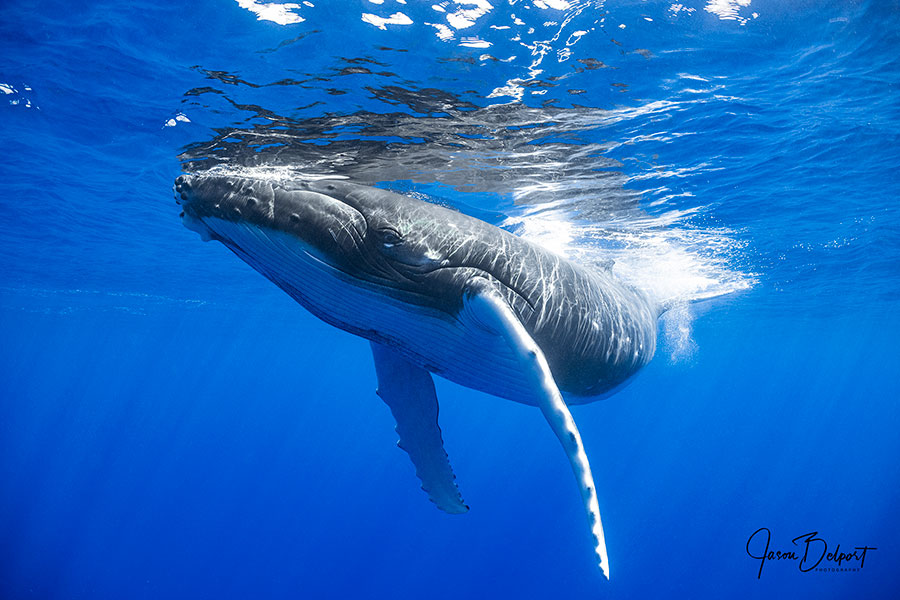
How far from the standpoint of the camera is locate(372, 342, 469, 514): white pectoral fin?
491 centimetres

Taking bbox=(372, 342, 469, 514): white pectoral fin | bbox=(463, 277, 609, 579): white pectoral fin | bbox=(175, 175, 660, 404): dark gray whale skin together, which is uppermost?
bbox=(175, 175, 660, 404): dark gray whale skin

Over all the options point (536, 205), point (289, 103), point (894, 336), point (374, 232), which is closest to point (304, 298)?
point (374, 232)

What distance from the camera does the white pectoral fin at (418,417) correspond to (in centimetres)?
491

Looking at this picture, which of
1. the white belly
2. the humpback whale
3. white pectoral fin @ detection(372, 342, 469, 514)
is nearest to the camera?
the humpback whale

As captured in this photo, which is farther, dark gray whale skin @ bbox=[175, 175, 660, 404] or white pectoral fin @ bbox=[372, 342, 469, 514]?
white pectoral fin @ bbox=[372, 342, 469, 514]

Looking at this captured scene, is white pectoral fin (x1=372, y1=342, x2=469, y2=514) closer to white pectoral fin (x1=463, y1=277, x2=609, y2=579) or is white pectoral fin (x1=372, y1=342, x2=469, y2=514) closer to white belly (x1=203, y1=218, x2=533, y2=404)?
white belly (x1=203, y1=218, x2=533, y2=404)

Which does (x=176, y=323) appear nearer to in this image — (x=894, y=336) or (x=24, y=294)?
(x=24, y=294)

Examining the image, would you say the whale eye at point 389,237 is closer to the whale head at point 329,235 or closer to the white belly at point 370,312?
the whale head at point 329,235

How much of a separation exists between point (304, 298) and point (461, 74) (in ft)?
17.8

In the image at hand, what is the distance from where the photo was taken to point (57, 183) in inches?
570

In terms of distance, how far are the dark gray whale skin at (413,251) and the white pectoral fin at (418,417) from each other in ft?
1.95

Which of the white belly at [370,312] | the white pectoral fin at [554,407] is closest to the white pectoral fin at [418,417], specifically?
the white belly at [370,312]

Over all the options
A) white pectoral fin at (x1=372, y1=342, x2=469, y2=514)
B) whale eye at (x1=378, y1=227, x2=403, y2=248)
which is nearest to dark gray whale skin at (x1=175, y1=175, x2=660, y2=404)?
whale eye at (x1=378, y1=227, x2=403, y2=248)

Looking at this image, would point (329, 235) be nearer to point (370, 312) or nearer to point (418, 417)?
point (370, 312)
